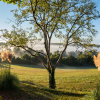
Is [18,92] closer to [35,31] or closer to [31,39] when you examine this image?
[31,39]

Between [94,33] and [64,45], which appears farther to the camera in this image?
[64,45]

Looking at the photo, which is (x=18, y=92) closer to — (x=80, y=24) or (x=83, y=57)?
(x=80, y=24)

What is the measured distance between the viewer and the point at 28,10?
5840mm

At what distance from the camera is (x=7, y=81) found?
3.85 metres

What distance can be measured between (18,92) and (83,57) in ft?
33.5

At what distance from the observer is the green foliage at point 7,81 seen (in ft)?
12.3

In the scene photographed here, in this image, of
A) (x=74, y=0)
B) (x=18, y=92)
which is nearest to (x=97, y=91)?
(x=18, y=92)

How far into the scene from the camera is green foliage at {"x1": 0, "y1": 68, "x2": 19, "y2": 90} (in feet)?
12.3

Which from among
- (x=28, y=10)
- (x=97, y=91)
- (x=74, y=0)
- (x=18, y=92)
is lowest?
(x=18, y=92)

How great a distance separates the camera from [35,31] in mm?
6680

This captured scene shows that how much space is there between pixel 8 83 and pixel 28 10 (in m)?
4.13

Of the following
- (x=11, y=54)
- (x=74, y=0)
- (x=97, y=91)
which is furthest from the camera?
(x=74, y=0)

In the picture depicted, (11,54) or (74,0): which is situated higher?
(74,0)

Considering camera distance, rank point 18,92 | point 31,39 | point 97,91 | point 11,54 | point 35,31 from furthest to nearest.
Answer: point 35,31 < point 31,39 < point 11,54 < point 18,92 < point 97,91
